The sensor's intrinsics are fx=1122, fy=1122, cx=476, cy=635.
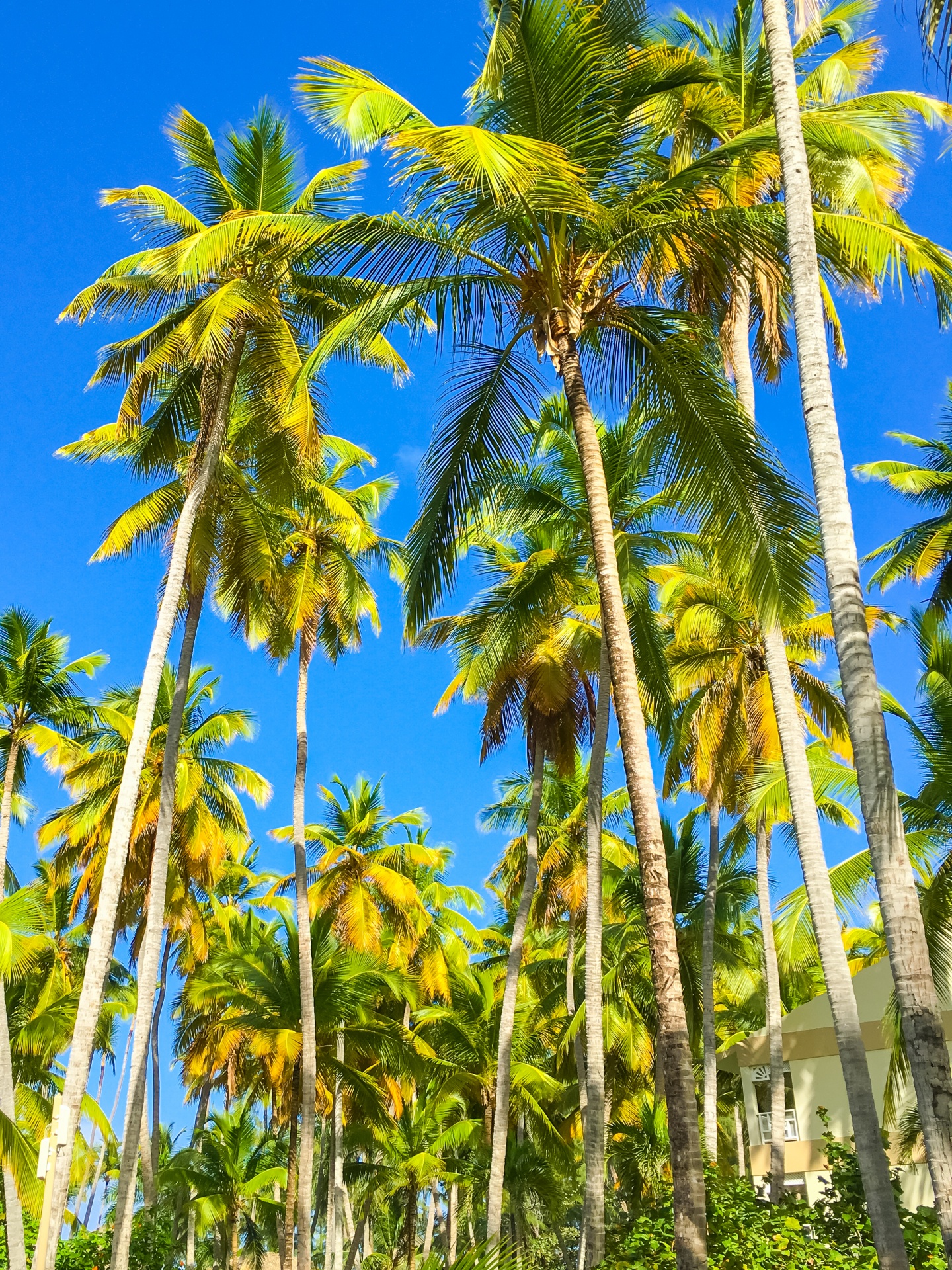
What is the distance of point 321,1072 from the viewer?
2356 centimetres

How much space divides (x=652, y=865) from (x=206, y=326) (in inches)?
368

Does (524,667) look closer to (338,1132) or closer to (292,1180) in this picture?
(292,1180)

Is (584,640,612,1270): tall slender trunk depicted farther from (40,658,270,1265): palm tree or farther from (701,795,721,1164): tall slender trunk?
(40,658,270,1265): palm tree

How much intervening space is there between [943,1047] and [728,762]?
15.1 meters

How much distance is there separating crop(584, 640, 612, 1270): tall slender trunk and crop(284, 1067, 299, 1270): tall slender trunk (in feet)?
27.4

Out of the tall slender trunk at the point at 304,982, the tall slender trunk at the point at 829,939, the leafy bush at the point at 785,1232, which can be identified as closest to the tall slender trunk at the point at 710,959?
the leafy bush at the point at 785,1232

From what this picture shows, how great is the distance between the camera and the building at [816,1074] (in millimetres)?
19125

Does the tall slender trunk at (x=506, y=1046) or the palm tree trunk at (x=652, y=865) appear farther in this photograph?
the tall slender trunk at (x=506, y=1046)

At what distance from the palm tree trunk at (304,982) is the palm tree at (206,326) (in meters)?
4.30

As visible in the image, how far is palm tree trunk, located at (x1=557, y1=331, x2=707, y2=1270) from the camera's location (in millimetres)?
7441

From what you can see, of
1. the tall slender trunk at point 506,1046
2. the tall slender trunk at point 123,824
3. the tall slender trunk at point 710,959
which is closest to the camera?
the tall slender trunk at point 123,824

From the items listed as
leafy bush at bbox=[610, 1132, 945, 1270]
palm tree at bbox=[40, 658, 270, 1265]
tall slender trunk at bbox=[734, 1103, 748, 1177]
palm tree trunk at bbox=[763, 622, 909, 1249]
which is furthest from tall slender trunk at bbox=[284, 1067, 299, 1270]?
palm tree trunk at bbox=[763, 622, 909, 1249]

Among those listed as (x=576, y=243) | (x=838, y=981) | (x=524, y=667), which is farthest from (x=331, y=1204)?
(x=576, y=243)

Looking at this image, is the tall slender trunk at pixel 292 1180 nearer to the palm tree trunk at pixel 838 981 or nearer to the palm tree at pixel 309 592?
the palm tree at pixel 309 592
